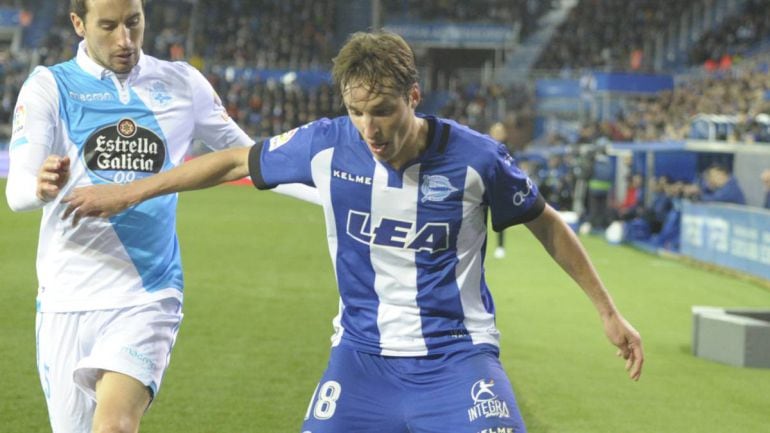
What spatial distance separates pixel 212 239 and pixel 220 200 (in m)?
8.53

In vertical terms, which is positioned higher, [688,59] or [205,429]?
[688,59]

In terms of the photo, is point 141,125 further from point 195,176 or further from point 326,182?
point 326,182

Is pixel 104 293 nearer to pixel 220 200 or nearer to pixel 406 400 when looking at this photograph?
pixel 406 400

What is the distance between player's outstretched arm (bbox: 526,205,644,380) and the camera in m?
3.92

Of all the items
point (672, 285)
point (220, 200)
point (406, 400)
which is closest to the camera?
point (406, 400)

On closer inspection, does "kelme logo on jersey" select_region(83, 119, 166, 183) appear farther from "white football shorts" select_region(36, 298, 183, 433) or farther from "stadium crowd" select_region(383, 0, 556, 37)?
"stadium crowd" select_region(383, 0, 556, 37)

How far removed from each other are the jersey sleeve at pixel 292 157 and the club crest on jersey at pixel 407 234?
27 cm

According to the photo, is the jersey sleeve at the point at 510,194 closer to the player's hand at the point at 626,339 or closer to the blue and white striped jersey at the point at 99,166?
the player's hand at the point at 626,339

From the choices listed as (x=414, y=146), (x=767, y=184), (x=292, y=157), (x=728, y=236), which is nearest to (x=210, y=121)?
(x=292, y=157)

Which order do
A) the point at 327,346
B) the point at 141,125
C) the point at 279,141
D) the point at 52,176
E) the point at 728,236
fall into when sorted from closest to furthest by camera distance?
the point at 52,176, the point at 279,141, the point at 141,125, the point at 327,346, the point at 728,236

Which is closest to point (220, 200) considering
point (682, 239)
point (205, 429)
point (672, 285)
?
point (682, 239)

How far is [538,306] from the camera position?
43.0 feet

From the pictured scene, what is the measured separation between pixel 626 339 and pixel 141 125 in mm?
1914

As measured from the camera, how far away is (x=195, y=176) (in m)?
3.83
